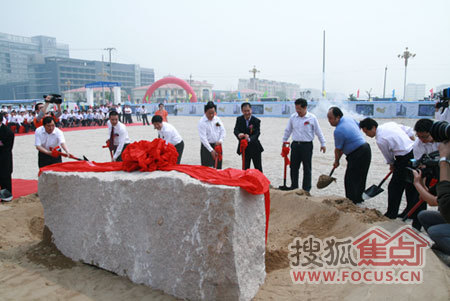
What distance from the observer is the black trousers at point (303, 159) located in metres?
5.03

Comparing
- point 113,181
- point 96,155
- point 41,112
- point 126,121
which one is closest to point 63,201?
point 113,181

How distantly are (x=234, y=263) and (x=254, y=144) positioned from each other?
10.7 feet

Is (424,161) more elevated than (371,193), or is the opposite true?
(424,161)

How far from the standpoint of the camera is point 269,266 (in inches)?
121

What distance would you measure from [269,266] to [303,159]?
236 centimetres

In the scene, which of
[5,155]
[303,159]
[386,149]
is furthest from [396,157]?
[5,155]

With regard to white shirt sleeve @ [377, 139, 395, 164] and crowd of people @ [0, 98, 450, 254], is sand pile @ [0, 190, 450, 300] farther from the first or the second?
white shirt sleeve @ [377, 139, 395, 164]

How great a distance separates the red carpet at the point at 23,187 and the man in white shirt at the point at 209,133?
313cm

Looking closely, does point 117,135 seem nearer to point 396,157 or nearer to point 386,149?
point 386,149

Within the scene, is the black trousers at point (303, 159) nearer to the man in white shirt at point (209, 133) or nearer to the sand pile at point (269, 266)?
the sand pile at point (269, 266)

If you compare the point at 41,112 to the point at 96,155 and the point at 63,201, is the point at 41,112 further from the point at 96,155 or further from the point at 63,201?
the point at 63,201

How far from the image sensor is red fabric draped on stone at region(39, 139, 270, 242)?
2.46 meters

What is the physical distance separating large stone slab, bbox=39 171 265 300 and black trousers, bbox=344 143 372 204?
Answer: 244 cm

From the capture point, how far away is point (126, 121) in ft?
72.6
